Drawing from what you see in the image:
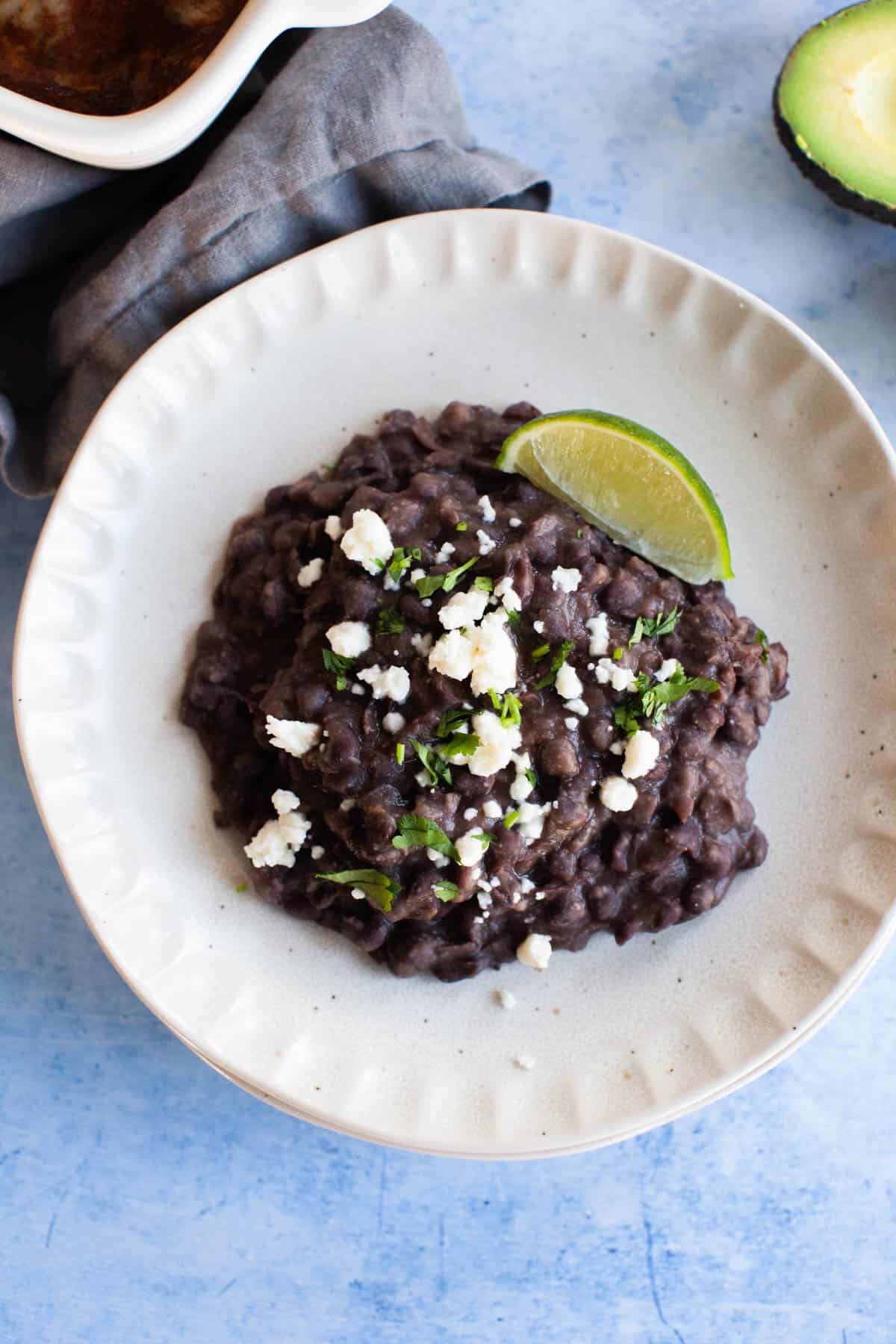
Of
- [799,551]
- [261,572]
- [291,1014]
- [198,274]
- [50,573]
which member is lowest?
[291,1014]

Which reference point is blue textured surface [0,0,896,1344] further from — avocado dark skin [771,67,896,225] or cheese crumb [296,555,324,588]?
avocado dark skin [771,67,896,225]

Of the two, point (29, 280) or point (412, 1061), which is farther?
point (29, 280)

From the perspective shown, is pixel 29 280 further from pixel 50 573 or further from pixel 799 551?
pixel 799 551

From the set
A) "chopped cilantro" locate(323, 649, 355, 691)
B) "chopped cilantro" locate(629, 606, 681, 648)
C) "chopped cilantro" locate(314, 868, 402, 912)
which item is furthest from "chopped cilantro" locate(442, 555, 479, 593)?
"chopped cilantro" locate(314, 868, 402, 912)

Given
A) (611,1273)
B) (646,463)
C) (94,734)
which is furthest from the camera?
(611,1273)

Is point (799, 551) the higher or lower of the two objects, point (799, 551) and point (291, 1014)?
the higher

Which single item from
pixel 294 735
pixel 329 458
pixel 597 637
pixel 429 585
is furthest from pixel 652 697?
pixel 329 458

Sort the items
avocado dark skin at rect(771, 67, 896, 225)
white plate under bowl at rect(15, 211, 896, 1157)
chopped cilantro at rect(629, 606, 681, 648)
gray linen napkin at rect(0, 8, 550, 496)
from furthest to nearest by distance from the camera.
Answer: avocado dark skin at rect(771, 67, 896, 225)
gray linen napkin at rect(0, 8, 550, 496)
white plate under bowl at rect(15, 211, 896, 1157)
chopped cilantro at rect(629, 606, 681, 648)

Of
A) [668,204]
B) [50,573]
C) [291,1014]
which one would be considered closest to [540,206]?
[668,204]
